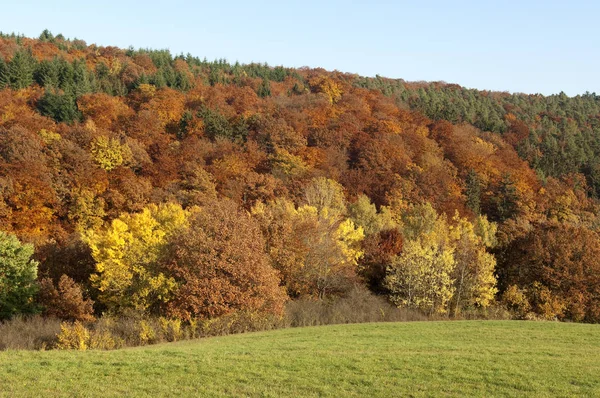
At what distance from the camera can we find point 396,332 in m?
28.6

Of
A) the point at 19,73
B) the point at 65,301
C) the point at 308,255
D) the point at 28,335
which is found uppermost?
the point at 19,73

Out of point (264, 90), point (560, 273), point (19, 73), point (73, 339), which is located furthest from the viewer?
point (264, 90)

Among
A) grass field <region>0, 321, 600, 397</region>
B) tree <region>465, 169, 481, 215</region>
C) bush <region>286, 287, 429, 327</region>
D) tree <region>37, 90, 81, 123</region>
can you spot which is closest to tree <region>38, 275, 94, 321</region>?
bush <region>286, 287, 429, 327</region>

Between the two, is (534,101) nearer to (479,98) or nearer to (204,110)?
(479,98)

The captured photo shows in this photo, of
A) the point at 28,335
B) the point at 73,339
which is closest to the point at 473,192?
the point at 28,335

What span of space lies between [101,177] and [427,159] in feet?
184

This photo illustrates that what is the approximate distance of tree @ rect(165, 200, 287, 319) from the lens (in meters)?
32.6

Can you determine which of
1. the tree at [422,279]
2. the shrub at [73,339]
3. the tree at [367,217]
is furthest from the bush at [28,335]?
the tree at [367,217]

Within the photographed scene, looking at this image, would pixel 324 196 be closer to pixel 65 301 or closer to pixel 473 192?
pixel 473 192

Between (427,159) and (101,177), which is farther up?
(427,159)

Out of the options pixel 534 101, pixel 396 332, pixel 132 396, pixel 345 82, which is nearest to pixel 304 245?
pixel 396 332

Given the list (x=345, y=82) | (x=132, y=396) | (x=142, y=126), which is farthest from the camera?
(x=345, y=82)

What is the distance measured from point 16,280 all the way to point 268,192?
1529 inches

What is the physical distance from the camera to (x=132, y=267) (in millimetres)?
40219
